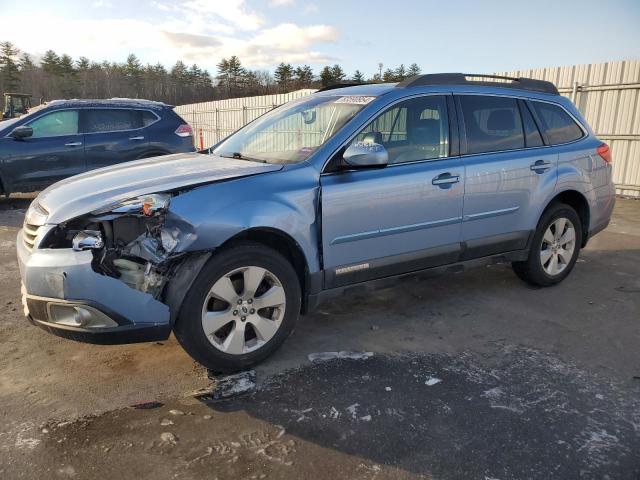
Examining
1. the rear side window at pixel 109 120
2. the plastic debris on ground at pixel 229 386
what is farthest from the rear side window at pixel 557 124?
the rear side window at pixel 109 120

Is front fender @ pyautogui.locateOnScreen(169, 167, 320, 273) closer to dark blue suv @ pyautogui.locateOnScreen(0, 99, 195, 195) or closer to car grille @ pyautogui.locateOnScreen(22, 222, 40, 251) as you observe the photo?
car grille @ pyautogui.locateOnScreen(22, 222, 40, 251)

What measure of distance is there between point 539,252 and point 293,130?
2.63m

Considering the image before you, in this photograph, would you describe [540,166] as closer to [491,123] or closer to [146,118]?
[491,123]

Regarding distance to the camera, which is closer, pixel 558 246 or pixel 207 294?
pixel 207 294

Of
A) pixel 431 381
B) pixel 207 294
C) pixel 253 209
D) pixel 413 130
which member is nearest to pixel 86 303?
pixel 207 294

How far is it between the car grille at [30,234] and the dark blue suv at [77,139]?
19.9 ft

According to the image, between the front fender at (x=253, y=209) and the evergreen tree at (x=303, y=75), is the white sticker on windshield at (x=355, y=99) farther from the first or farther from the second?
the evergreen tree at (x=303, y=75)

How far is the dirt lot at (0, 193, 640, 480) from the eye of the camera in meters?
2.43

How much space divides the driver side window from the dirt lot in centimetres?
138

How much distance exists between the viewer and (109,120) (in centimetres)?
899

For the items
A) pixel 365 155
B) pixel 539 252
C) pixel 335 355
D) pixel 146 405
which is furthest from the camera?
pixel 539 252

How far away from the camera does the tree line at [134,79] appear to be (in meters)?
72.2

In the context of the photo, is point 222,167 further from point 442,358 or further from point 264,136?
point 442,358

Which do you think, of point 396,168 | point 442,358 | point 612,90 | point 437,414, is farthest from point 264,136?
point 612,90
